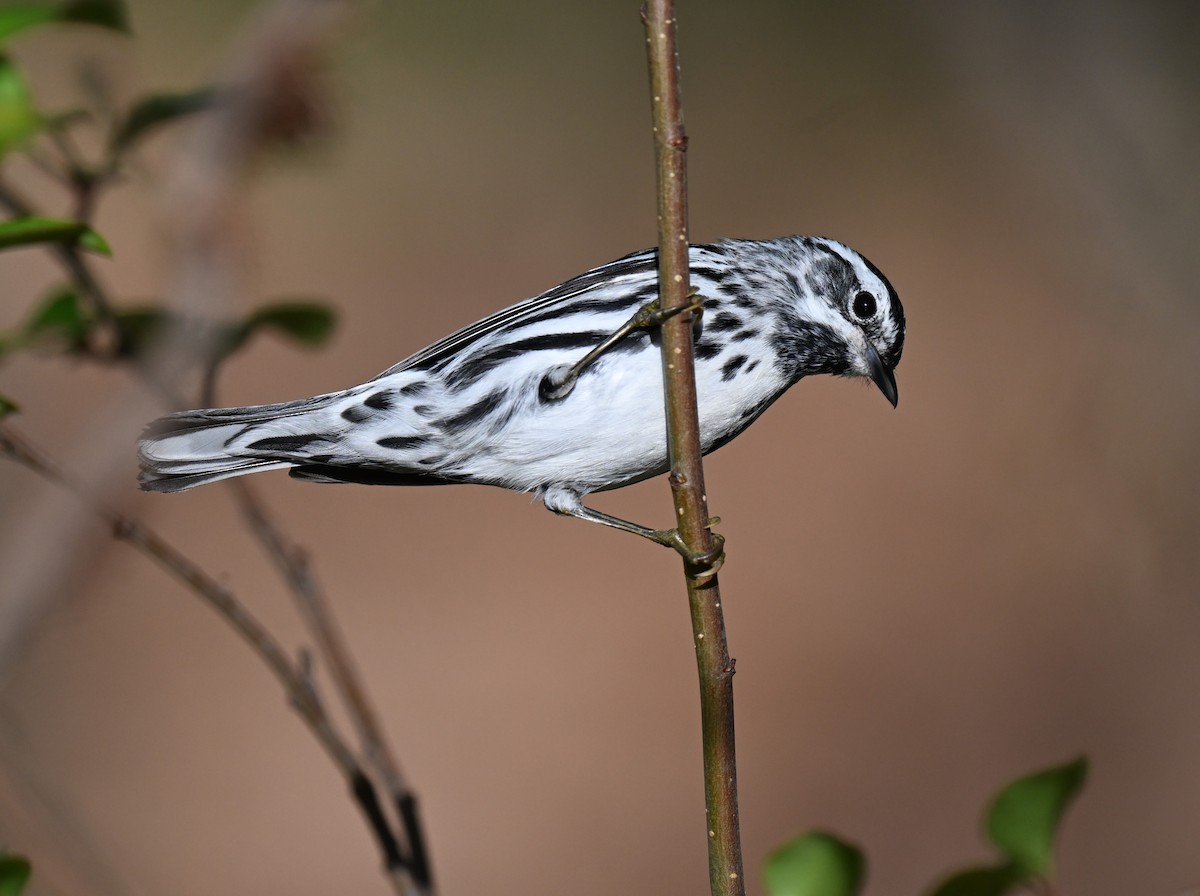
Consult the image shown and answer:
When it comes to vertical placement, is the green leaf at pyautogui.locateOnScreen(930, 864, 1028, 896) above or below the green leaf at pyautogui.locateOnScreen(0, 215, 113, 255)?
below

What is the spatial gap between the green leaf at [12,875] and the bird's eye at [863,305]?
5.91 feet

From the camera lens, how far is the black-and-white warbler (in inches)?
83.1

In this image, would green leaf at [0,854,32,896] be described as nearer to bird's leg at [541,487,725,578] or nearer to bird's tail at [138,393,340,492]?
bird's leg at [541,487,725,578]

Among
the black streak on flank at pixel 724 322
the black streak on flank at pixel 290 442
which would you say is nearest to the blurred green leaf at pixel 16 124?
the black streak on flank at pixel 290 442

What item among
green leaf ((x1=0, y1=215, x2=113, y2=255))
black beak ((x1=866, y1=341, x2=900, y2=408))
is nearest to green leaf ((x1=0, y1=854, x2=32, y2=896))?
green leaf ((x1=0, y1=215, x2=113, y2=255))

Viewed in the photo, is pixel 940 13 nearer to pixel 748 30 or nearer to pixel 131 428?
pixel 748 30

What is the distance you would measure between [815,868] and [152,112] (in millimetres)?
1637

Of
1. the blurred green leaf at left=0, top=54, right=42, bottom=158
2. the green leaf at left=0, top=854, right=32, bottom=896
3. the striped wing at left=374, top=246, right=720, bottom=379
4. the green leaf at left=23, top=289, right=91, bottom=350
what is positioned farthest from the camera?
the striped wing at left=374, top=246, right=720, bottom=379

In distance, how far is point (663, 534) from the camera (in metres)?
1.93

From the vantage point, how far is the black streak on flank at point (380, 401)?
2191mm

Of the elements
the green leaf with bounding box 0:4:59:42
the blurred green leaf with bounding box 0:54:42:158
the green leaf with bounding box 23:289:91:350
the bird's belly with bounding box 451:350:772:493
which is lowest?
the bird's belly with bounding box 451:350:772:493

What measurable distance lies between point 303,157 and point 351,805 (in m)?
3.75

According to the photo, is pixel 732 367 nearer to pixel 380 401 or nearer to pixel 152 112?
pixel 380 401

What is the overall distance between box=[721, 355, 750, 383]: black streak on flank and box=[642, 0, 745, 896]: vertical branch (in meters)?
0.60
